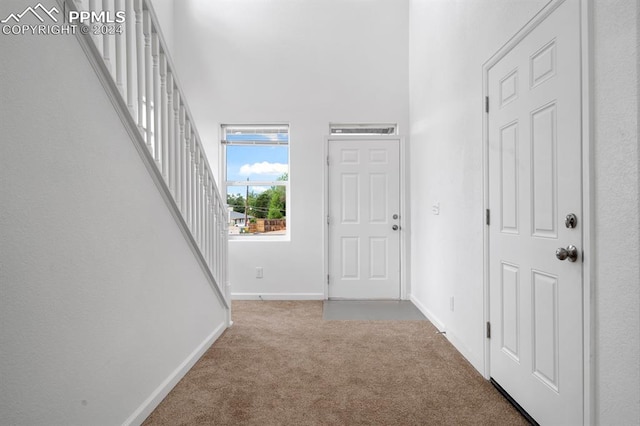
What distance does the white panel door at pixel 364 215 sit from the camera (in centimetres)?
416

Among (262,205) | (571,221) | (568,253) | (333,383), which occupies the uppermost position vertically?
(262,205)

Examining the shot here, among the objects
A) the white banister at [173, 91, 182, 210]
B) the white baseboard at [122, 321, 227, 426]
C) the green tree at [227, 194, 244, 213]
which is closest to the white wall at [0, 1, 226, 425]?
the white baseboard at [122, 321, 227, 426]

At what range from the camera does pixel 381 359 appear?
7.93 ft

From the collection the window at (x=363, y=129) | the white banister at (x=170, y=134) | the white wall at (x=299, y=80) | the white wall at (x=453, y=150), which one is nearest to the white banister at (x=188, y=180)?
the white banister at (x=170, y=134)

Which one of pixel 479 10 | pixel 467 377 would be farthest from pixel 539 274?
pixel 479 10

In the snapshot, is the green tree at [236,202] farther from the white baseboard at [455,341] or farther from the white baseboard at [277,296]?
the white baseboard at [455,341]

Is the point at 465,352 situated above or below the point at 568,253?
below

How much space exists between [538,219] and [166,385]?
218cm

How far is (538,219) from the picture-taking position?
1640 millimetres

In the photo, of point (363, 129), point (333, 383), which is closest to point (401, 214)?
point (363, 129)

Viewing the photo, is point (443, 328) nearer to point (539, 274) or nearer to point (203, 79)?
point (539, 274)

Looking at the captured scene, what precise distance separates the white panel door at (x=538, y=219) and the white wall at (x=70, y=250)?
1.95 meters

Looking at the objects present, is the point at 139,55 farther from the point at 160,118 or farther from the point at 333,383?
the point at 333,383

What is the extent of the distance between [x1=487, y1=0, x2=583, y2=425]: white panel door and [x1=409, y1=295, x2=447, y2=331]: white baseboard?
2.96 ft
